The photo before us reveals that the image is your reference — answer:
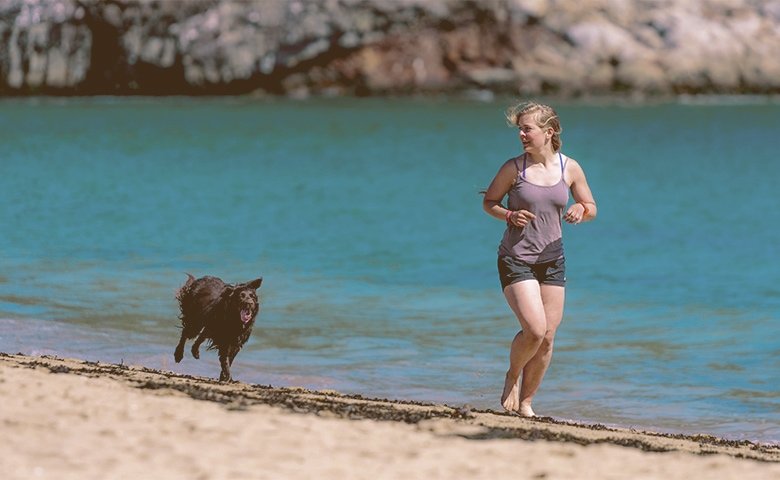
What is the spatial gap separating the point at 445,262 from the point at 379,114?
5122 cm

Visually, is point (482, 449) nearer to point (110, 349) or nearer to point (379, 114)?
point (110, 349)

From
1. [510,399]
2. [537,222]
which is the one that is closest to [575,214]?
[537,222]

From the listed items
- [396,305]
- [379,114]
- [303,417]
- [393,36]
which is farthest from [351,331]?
[393,36]

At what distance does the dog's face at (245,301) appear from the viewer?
11836mm

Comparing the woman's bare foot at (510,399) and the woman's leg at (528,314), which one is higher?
the woman's leg at (528,314)

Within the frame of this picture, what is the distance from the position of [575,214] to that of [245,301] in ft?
9.43

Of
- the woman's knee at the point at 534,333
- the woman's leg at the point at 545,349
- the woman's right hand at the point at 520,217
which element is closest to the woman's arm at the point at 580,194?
the woman's right hand at the point at 520,217

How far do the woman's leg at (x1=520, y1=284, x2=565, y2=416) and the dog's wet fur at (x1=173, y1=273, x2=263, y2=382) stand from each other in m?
2.18

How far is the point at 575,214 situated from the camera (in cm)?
1000

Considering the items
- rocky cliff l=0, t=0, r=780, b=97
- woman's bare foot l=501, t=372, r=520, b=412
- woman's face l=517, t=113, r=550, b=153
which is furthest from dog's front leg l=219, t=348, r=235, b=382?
rocky cliff l=0, t=0, r=780, b=97

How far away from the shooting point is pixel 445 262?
82.7ft

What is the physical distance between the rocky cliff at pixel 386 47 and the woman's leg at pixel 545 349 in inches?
3176

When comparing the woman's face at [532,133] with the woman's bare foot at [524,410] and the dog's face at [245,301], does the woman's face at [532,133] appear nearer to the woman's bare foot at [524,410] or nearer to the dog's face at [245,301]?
the woman's bare foot at [524,410]

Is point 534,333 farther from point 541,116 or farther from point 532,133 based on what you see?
point 541,116
